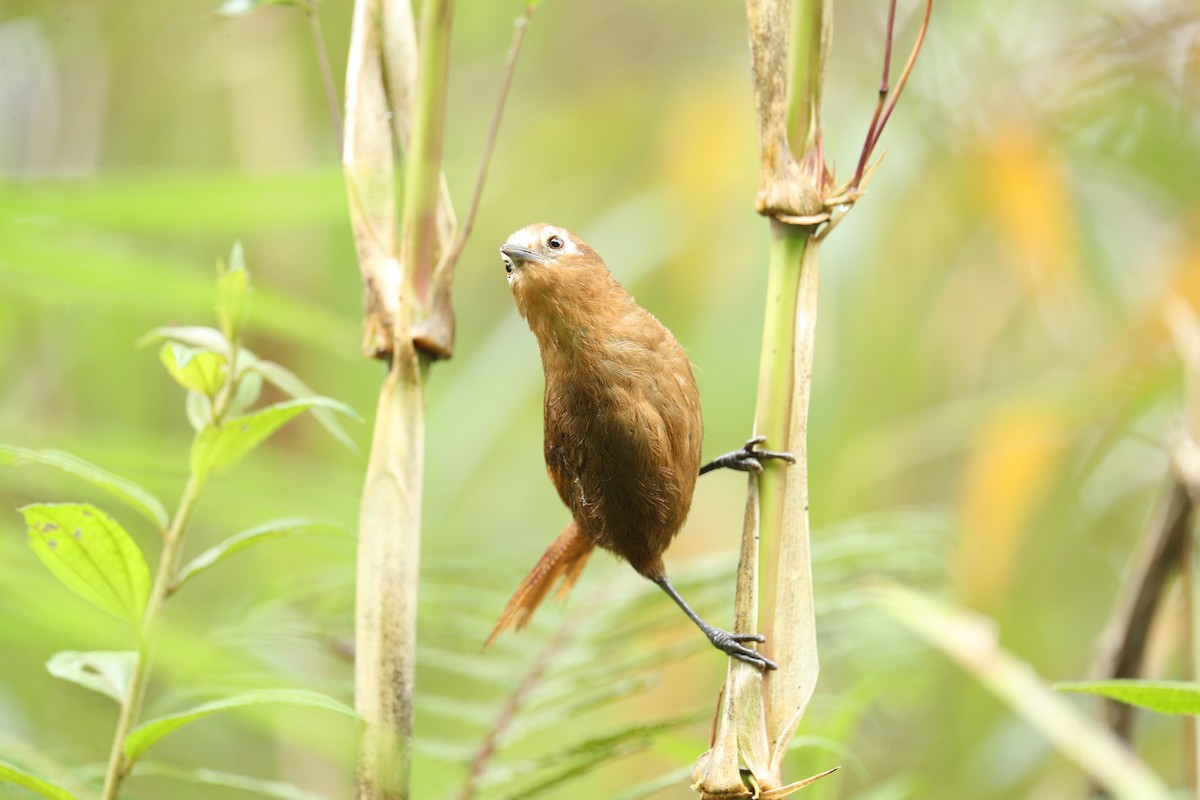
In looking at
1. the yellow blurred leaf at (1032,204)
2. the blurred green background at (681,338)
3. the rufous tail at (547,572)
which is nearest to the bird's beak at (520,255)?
the blurred green background at (681,338)

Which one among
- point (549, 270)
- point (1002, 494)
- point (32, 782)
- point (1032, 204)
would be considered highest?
point (1032, 204)

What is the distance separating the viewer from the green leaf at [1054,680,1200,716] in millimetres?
838

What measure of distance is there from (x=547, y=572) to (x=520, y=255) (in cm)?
45

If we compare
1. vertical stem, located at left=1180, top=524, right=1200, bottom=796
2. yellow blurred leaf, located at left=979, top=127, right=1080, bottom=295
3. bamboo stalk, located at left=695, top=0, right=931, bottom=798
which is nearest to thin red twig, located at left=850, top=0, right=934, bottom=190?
bamboo stalk, located at left=695, top=0, right=931, bottom=798

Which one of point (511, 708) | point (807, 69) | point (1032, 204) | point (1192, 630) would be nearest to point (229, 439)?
point (807, 69)

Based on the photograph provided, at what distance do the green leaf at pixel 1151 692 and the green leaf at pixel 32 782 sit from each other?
0.71 meters

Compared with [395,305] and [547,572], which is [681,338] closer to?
[547,572]

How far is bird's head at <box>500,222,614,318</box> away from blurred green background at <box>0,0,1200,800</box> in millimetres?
265

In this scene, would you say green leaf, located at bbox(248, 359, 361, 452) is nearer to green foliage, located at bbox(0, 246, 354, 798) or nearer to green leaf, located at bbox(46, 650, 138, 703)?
green foliage, located at bbox(0, 246, 354, 798)

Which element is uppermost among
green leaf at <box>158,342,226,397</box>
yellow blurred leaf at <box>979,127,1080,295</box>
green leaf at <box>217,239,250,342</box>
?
yellow blurred leaf at <box>979,127,1080,295</box>

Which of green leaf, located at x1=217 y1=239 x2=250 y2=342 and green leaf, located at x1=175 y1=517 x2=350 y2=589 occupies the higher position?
green leaf, located at x1=217 y1=239 x2=250 y2=342

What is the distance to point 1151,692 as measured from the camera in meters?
0.87

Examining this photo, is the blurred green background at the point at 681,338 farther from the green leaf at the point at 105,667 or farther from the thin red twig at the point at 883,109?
the thin red twig at the point at 883,109

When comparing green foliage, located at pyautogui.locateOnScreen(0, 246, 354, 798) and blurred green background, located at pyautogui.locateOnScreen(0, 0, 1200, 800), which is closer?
green foliage, located at pyautogui.locateOnScreen(0, 246, 354, 798)
